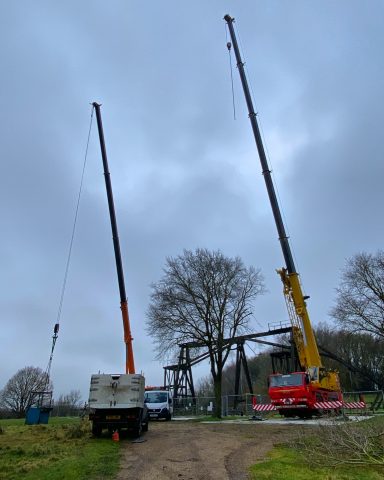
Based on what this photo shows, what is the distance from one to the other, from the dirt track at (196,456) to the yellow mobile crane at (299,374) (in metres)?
8.35

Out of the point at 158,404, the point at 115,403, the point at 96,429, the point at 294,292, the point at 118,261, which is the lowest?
the point at 96,429

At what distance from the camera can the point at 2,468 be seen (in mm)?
9477

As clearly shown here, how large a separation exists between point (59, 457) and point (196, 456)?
3.52 m

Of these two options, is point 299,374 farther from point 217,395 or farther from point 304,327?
point 217,395

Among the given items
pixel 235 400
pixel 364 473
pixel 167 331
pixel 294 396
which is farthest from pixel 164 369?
pixel 364 473

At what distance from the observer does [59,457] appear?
428 inches

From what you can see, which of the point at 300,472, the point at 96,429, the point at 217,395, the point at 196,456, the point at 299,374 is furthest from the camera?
the point at 217,395

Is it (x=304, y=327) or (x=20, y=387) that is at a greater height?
(x=20, y=387)

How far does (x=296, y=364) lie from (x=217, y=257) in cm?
1250

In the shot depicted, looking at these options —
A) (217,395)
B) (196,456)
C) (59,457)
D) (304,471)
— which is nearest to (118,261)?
(217,395)

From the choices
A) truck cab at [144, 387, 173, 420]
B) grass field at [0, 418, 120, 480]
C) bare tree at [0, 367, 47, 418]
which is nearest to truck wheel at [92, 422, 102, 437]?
grass field at [0, 418, 120, 480]

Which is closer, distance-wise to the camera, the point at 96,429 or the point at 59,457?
the point at 59,457

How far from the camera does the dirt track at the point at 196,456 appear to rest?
28.5 feet

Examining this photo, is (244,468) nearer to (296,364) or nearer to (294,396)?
(294,396)
